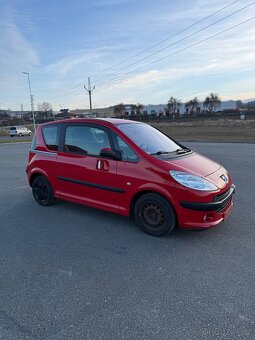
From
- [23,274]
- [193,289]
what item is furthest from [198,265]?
[23,274]

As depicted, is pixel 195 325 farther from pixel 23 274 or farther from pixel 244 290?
pixel 23 274

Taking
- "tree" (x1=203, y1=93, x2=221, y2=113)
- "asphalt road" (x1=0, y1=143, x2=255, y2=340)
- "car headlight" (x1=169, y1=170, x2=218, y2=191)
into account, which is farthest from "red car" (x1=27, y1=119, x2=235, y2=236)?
"tree" (x1=203, y1=93, x2=221, y2=113)

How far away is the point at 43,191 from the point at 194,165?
3004 millimetres

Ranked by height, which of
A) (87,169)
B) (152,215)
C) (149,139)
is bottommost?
(152,215)

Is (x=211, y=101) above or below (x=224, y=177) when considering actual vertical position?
above

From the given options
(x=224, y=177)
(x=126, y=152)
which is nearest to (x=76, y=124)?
(x=126, y=152)

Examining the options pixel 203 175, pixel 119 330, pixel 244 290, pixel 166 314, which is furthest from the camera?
pixel 203 175

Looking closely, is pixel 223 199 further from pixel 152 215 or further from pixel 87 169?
pixel 87 169

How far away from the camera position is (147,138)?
177 inches

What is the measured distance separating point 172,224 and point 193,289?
44.2 inches

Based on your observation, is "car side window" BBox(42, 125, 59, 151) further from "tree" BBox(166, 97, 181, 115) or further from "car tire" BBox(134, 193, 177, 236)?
"tree" BBox(166, 97, 181, 115)

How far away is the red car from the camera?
12.1 ft

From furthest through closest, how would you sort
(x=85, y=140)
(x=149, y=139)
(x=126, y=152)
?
1. (x=85, y=140)
2. (x=149, y=139)
3. (x=126, y=152)

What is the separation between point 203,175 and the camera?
12.5ft
